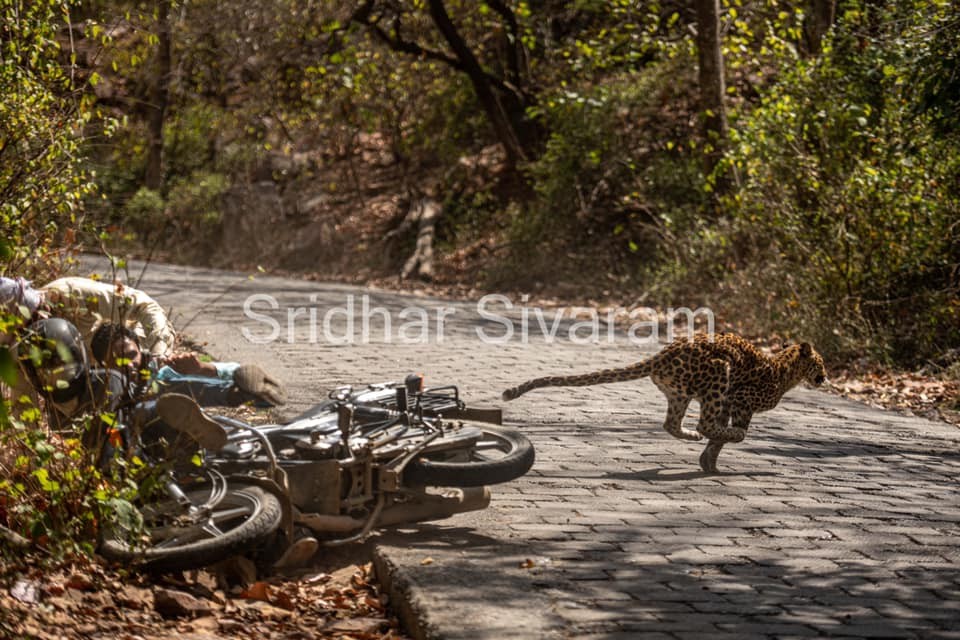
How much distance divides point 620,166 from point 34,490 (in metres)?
18.5

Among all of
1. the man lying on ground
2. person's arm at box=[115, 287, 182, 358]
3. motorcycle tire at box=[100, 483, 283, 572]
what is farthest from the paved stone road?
person's arm at box=[115, 287, 182, 358]

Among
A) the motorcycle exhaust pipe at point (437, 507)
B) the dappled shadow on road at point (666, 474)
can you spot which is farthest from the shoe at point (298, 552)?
the dappled shadow on road at point (666, 474)

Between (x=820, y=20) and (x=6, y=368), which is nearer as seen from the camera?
Result: (x=6, y=368)

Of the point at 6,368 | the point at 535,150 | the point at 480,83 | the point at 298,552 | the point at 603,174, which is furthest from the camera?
the point at 535,150

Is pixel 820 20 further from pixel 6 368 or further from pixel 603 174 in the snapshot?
pixel 6 368

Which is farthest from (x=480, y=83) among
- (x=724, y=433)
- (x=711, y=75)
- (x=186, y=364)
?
(x=724, y=433)

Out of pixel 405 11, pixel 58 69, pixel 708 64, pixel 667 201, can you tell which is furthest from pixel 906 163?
pixel 405 11

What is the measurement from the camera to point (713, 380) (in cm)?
868

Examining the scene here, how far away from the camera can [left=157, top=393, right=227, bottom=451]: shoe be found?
643 centimetres

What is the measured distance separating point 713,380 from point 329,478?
3.08m

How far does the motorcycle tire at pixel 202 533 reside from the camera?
19.8 feet

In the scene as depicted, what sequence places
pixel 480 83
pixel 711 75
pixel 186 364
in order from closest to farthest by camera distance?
pixel 186 364, pixel 711 75, pixel 480 83

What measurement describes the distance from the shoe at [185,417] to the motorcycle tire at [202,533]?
0.33m

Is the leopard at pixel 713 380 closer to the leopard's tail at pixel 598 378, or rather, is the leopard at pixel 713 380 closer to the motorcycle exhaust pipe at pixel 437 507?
the leopard's tail at pixel 598 378
